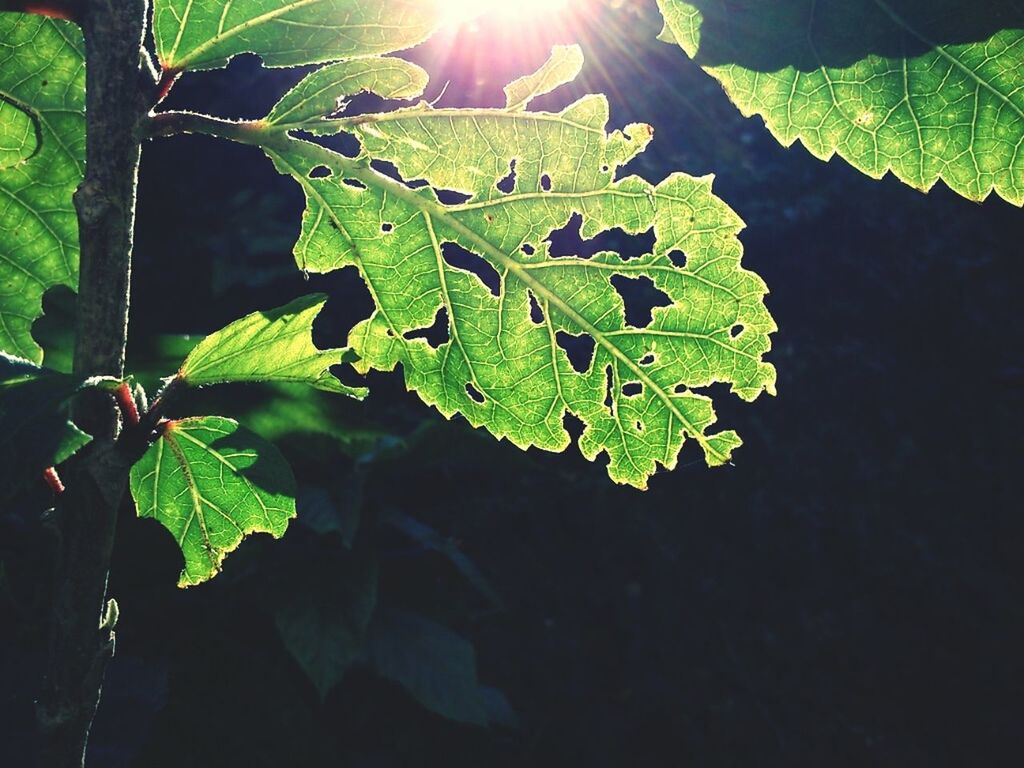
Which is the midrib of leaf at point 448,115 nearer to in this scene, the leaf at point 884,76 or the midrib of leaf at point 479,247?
the midrib of leaf at point 479,247

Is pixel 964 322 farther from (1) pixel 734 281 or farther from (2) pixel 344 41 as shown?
(2) pixel 344 41

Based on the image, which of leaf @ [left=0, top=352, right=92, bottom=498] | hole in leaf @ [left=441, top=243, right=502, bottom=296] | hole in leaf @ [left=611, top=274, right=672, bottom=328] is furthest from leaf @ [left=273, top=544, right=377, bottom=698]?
hole in leaf @ [left=611, top=274, right=672, bottom=328]

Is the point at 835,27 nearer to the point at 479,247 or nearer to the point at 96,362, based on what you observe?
the point at 479,247

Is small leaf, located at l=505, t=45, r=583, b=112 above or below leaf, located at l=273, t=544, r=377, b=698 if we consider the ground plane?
above

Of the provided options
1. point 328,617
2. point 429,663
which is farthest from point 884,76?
point 429,663

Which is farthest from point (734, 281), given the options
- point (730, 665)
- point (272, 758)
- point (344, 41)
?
point (730, 665)

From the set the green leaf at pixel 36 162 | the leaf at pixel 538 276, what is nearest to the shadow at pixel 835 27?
the leaf at pixel 538 276

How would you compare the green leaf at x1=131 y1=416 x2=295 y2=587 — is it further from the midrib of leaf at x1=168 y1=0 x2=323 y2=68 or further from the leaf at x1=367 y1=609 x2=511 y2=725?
the leaf at x1=367 y1=609 x2=511 y2=725
